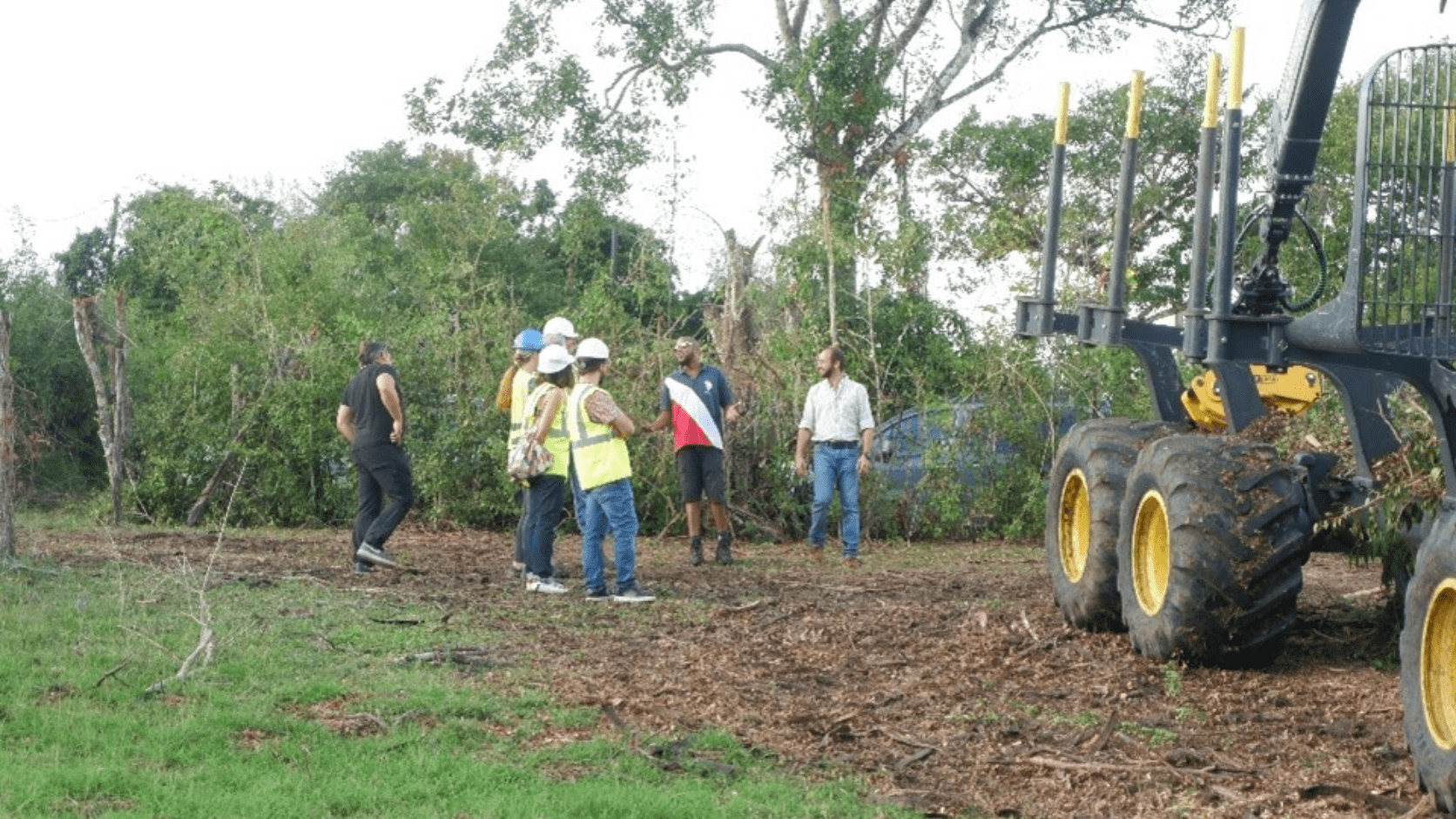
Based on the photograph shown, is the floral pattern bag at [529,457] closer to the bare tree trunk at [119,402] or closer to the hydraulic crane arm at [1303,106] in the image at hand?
the hydraulic crane arm at [1303,106]

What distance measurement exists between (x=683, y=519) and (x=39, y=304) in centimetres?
1055

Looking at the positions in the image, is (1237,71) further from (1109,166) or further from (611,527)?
(1109,166)

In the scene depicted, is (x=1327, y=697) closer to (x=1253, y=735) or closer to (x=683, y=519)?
(x=1253, y=735)

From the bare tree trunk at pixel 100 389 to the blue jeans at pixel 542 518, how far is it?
24.4 ft

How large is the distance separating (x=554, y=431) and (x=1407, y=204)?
6.72 metres

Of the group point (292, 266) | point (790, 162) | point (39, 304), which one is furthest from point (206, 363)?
point (790, 162)

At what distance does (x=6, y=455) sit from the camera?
38.7ft

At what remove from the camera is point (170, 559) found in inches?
573

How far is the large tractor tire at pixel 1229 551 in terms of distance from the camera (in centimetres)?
834

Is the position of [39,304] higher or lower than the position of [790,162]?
lower

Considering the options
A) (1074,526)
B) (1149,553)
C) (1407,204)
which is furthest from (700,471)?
(1407,204)

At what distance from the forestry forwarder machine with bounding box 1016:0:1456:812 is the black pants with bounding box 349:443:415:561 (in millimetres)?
4911

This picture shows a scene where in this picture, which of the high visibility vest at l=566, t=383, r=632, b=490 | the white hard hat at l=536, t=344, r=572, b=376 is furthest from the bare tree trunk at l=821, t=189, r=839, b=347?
the high visibility vest at l=566, t=383, r=632, b=490

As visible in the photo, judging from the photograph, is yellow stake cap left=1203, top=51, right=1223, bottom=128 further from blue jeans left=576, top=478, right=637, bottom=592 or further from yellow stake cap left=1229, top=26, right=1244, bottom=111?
blue jeans left=576, top=478, right=637, bottom=592
